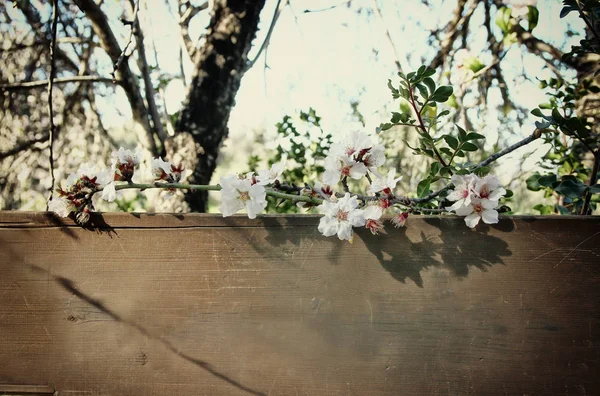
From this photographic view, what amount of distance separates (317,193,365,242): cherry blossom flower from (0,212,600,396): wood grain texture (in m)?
0.05

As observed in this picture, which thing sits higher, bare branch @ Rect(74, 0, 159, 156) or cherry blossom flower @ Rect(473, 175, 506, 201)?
bare branch @ Rect(74, 0, 159, 156)

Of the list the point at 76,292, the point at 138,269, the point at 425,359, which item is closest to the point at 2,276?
the point at 76,292

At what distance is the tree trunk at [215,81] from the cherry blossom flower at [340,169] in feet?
4.51

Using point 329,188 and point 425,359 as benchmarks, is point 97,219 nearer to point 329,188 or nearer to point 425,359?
point 329,188

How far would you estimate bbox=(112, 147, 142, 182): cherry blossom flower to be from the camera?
3.12 feet

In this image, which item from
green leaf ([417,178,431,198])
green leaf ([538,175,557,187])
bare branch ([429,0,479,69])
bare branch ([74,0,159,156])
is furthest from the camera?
bare branch ([429,0,479,69])

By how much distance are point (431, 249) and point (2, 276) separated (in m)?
0.87

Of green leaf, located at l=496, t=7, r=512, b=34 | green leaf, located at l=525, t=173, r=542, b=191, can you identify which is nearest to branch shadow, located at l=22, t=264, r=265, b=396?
green leaf, located at l=525, t=173, r=542, b=191

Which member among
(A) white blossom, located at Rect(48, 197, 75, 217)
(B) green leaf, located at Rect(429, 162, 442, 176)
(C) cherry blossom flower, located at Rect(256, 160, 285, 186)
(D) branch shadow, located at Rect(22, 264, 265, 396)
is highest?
(B) green leaf, located at Rect(429, 162, 442, 176)

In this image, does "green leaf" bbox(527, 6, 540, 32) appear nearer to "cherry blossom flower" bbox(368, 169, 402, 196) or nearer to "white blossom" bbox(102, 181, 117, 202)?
"cherry blossom flower" bbox(368, 169, 402, 196)

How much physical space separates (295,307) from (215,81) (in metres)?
1.58

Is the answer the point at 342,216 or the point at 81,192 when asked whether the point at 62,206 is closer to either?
the point at 81,192

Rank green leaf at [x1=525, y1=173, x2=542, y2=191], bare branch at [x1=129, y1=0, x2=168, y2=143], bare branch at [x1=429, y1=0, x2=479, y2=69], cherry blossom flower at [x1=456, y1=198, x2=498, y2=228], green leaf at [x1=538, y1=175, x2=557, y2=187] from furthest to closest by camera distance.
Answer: bare branch at [x1=429, y1=0, x2=479, y2=69], bare branch at [x1=129, y1=0, x2=168, y2=143], green leaf at [x1=525, y1=173, x2=542, y2=191], green leaf at [x1=538, y1=175, x2=557, y2=187], cherry blossom flower at [x1=456, y1=198, x2=498, y2=228]

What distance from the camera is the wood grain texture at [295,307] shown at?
0.84 m
